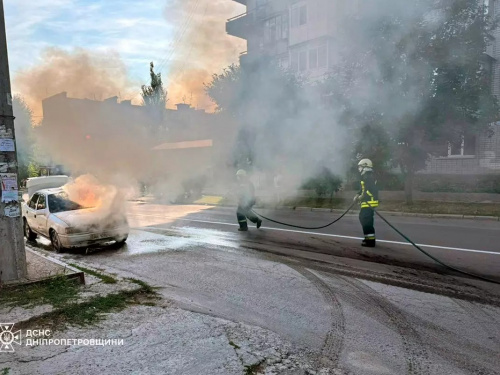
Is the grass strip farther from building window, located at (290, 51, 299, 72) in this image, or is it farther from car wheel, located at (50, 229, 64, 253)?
building window, located at (290, 51, 299, 72)

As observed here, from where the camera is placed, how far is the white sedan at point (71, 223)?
24.5 ft

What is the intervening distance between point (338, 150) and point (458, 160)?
9.80 m

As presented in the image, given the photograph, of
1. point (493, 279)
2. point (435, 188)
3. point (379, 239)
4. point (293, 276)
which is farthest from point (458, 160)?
point (293, 276)

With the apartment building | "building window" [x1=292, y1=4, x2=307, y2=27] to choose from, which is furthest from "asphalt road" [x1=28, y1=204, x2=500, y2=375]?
"building window" [x1=292, y1=4, x2=307, y2=27]

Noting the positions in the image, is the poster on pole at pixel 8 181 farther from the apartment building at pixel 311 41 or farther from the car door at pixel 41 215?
the apartment building at pixel 311 41

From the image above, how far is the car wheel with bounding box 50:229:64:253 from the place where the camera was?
7.66m

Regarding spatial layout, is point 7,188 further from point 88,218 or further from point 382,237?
point 382,237

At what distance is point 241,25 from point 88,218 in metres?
9.22

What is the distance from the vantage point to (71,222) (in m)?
7.51

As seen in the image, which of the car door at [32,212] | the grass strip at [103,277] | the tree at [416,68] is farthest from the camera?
the tree at [416,68]

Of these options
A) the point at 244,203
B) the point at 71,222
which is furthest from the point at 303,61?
the point at 71,222

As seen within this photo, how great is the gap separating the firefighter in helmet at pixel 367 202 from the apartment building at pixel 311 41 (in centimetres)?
449

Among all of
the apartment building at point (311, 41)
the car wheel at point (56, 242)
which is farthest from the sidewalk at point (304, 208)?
the car wheel at point (56, 242)

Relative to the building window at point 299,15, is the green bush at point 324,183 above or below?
below
